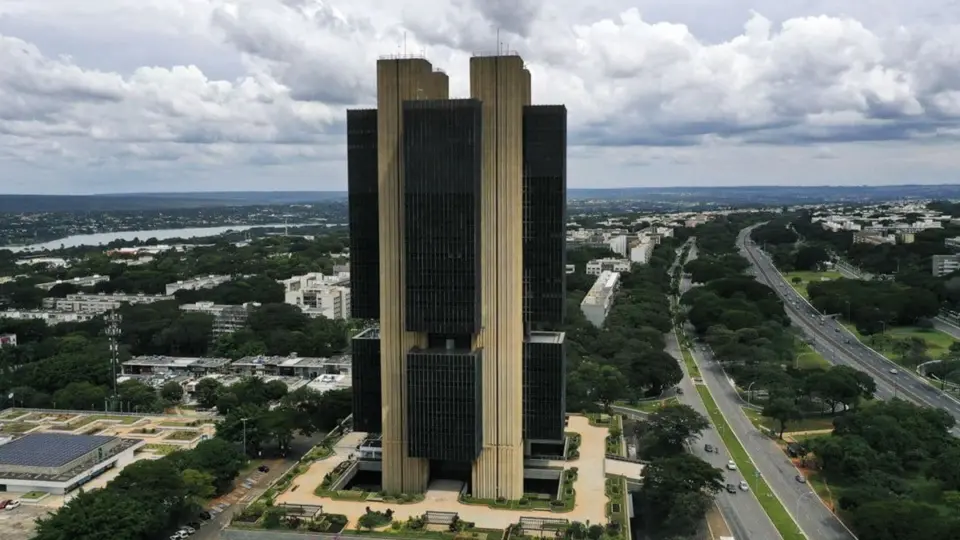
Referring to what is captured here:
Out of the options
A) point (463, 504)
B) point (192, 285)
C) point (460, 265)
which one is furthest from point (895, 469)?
point (192, 285)

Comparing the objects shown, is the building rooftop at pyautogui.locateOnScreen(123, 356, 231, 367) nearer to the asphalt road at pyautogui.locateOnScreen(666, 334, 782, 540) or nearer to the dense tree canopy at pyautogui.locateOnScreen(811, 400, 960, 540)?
the asphalt road at pyautogui.locateOnScreen(666, 334, 782, 540)

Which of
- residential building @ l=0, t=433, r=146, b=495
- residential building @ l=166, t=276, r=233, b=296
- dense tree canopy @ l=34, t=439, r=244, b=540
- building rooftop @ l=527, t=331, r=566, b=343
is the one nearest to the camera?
dense tree canopy @ l=34, t=439, r=244, b=540

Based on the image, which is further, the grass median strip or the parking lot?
the grass median strip

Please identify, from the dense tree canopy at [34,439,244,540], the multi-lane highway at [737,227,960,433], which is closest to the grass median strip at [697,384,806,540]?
the multi-lane highway at [737,227,960,433]

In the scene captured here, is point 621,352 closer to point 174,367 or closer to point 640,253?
point 174,367

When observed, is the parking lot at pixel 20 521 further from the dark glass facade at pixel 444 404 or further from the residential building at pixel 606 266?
the residential building at pixel 606 266

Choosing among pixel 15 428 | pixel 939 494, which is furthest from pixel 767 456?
pixel 15 428

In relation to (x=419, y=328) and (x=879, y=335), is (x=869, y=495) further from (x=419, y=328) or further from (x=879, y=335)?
(x=879, y=335)
